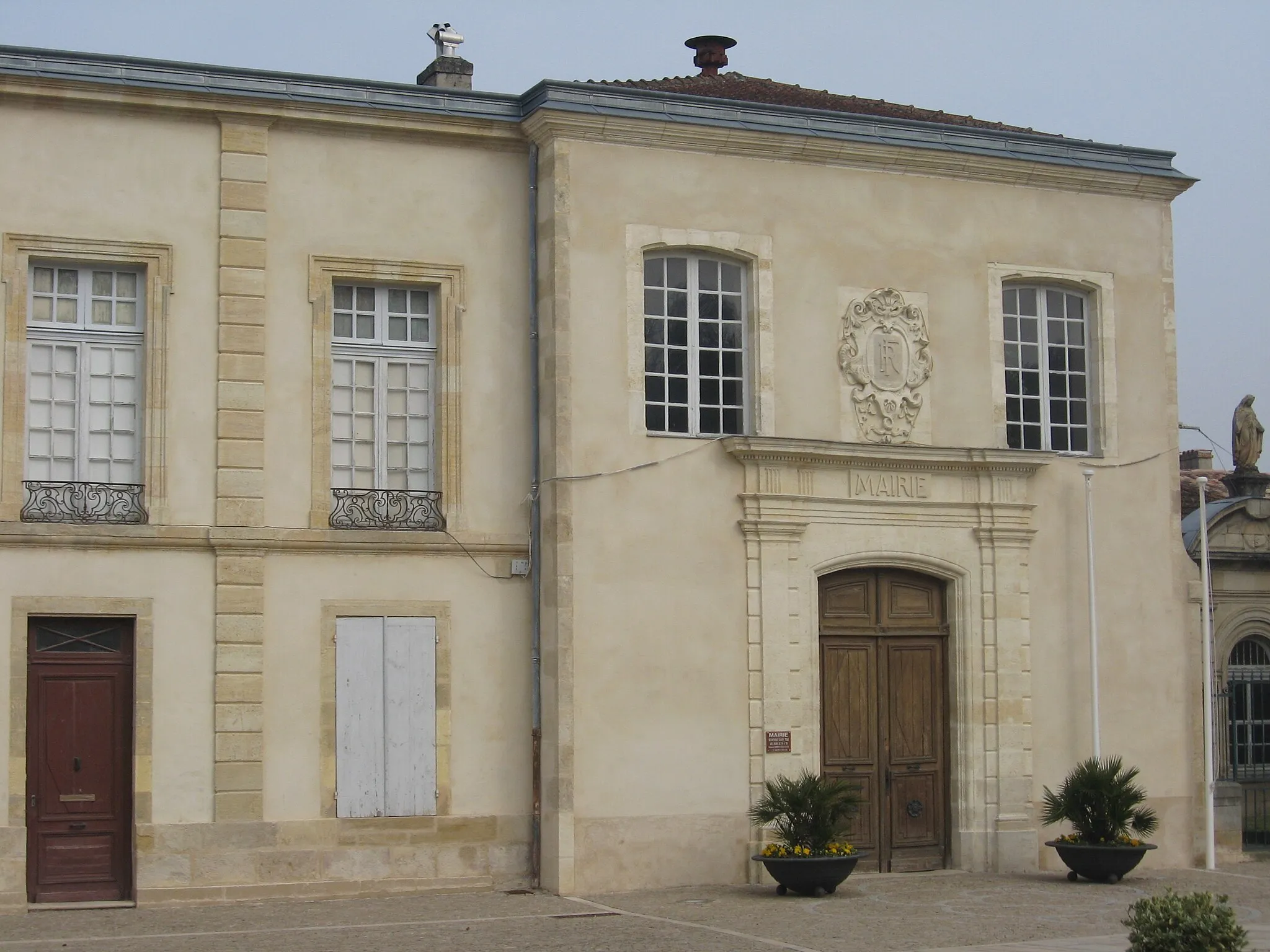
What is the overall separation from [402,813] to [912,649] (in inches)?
194

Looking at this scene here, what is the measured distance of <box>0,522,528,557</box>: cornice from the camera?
15078 mm

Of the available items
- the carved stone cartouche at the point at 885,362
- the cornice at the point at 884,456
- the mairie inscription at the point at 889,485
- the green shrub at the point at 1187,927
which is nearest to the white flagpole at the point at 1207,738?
the cornice at the point at 884,456

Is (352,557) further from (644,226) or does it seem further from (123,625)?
(644,226)

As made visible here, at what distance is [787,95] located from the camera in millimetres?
20578

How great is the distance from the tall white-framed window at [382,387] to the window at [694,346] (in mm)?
1913

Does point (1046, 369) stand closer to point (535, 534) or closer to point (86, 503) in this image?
point (535, 534)

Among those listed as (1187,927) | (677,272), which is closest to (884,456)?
(677,272)

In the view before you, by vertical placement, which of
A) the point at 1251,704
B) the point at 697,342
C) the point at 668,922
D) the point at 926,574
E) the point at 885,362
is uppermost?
the point at 697,342

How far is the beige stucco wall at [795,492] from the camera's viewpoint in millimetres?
16219

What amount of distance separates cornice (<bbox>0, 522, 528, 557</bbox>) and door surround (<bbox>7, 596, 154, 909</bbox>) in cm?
44

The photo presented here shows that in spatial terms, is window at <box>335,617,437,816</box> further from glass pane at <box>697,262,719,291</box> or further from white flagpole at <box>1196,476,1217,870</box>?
white flagpole at <box>1196,476,1217,870</box>

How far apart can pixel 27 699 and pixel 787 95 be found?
10.2 meters

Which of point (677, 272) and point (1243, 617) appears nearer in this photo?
point (677, 272)

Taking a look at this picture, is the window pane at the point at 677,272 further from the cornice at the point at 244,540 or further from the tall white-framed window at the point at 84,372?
the tall white-framed window at the point at 84,372
